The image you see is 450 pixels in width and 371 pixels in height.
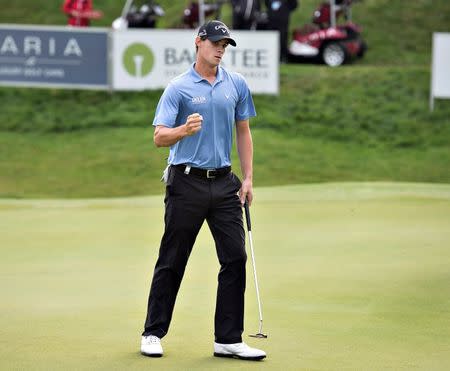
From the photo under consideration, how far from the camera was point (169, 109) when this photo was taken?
7.08m

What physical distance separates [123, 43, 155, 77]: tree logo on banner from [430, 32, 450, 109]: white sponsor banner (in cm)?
505

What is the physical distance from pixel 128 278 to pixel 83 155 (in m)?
11.3

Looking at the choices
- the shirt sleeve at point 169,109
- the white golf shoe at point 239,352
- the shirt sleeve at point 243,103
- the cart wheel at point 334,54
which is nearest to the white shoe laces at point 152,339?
the white golf shoe at point 239,352

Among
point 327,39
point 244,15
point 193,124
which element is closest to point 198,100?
point 193,124

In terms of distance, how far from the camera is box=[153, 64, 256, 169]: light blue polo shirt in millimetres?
7105

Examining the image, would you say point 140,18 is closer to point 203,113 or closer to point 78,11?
point 78,11

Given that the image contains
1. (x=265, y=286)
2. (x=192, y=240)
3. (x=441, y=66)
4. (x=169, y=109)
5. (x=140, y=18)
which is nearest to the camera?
(x=169, y=109)

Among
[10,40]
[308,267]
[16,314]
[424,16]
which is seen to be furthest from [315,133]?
[16,314]

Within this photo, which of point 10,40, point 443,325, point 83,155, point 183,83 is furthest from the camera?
point 10,40

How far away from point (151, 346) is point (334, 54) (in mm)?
18058

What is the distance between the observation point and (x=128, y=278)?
9.85 metres

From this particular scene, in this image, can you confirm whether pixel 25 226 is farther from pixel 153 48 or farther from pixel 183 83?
pixel 153 48

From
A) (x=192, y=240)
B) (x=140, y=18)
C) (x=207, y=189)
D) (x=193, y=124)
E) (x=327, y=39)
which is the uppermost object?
(x=140, y=18)

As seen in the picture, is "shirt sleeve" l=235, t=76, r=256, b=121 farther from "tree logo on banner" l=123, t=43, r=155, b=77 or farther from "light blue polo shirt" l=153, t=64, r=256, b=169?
"tree logo on banner" l=123, t=43, r=155, b=77
